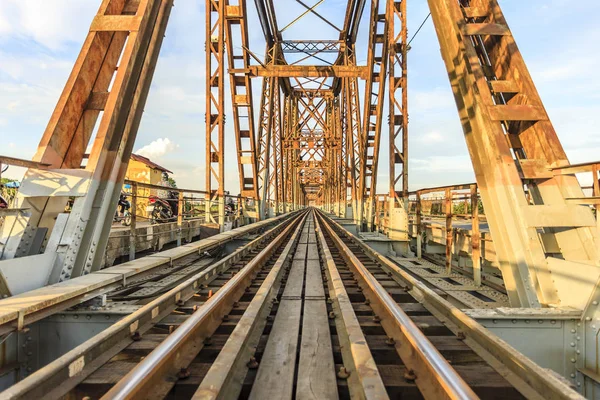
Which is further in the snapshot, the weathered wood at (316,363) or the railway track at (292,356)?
the weathered wood at (316,363)

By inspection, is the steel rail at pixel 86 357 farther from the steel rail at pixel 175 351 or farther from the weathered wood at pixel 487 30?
the weathered wood at pixel 487 30

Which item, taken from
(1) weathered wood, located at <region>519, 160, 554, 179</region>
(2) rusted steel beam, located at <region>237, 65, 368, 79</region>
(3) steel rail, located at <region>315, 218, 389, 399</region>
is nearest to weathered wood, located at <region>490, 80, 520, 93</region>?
(1) weathered wood, located at <region>519, 160, 554, 179</region>

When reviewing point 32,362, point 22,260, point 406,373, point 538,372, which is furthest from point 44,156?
point 538,372

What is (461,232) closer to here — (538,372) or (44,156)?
(538,372)

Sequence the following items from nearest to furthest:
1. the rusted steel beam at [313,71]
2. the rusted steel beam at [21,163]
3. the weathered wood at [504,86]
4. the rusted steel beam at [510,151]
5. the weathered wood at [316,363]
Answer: the weathered wood at [316,363] < the rusted steel beam at [21,163] < the rusted steel beam at [510,151] < the weathered wood at [504,86] < the rusted steel beam at [313,71]

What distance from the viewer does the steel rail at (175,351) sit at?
6.19 ft

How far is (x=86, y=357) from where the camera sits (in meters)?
2.33

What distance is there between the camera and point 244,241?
9.40 meters

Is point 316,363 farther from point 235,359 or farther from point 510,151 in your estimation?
point 510,151

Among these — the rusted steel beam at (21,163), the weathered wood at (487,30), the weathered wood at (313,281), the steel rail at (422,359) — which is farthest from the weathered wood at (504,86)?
the rusted steel beam at (21,163)

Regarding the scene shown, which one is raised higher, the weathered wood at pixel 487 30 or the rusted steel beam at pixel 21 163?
the weathered wood at pixel 487 30

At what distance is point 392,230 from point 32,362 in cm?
784

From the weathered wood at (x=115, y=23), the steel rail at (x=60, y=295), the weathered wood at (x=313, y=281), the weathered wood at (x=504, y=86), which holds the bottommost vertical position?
the weathered wood at (x=313, y=281)

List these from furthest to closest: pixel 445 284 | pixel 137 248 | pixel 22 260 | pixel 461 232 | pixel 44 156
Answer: pixel 137 248 < pixel 461 232 < pixel 445 284 < pixel 44 156 < pixel 22 260
